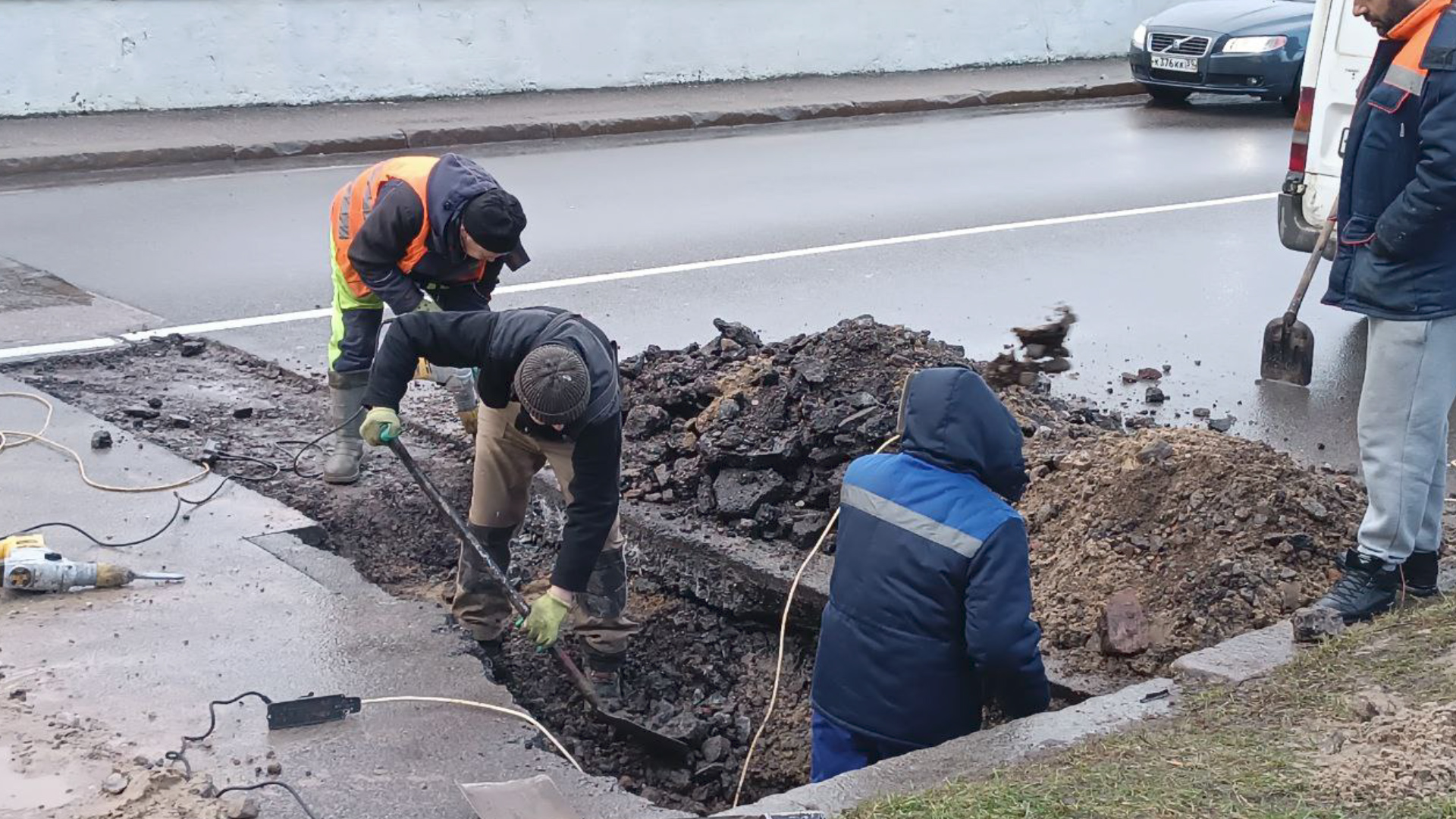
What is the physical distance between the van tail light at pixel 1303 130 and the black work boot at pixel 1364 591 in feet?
12.7

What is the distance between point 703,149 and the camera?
14.7 m


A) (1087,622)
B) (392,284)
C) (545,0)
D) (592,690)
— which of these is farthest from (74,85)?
(1087,622)

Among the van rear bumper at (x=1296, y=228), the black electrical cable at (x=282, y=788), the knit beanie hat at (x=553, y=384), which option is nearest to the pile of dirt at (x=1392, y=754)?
the knit beanie hat at (x=553, y=384)

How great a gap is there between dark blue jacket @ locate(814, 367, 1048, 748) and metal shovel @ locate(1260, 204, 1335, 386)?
4.32 m

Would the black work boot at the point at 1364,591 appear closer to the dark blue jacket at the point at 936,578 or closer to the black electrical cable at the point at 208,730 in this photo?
the dark blue jacket at the point at 936,578

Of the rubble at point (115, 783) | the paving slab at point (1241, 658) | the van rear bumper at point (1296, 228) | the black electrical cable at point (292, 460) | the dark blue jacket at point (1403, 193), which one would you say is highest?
the dark blue jacket at point (1403, 193)

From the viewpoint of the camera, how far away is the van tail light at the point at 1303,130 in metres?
8.18

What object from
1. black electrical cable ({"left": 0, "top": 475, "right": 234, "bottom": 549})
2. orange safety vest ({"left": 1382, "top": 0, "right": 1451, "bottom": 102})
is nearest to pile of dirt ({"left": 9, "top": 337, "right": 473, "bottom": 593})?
black electrical cable ({"left": 0, "top": 475, "right": 234, "bottom": 549})

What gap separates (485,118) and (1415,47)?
1149 centimetres

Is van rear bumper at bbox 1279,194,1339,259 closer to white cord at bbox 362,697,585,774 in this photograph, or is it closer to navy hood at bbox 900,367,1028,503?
navy hood at bbox 900,367,1028,503

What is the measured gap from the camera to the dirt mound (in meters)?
5.09

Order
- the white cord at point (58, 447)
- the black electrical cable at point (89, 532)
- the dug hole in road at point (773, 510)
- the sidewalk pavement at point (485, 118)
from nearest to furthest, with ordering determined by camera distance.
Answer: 1. the dug hole in road at point (773, 510)
2. the black electrical cable at point (89, 532)
3. the white cord at point (58, 447)
4. the sidewalk pavement at point (485, 118)

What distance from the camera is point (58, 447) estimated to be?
21.6 ft

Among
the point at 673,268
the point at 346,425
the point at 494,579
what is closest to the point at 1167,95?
the point at 673,268
